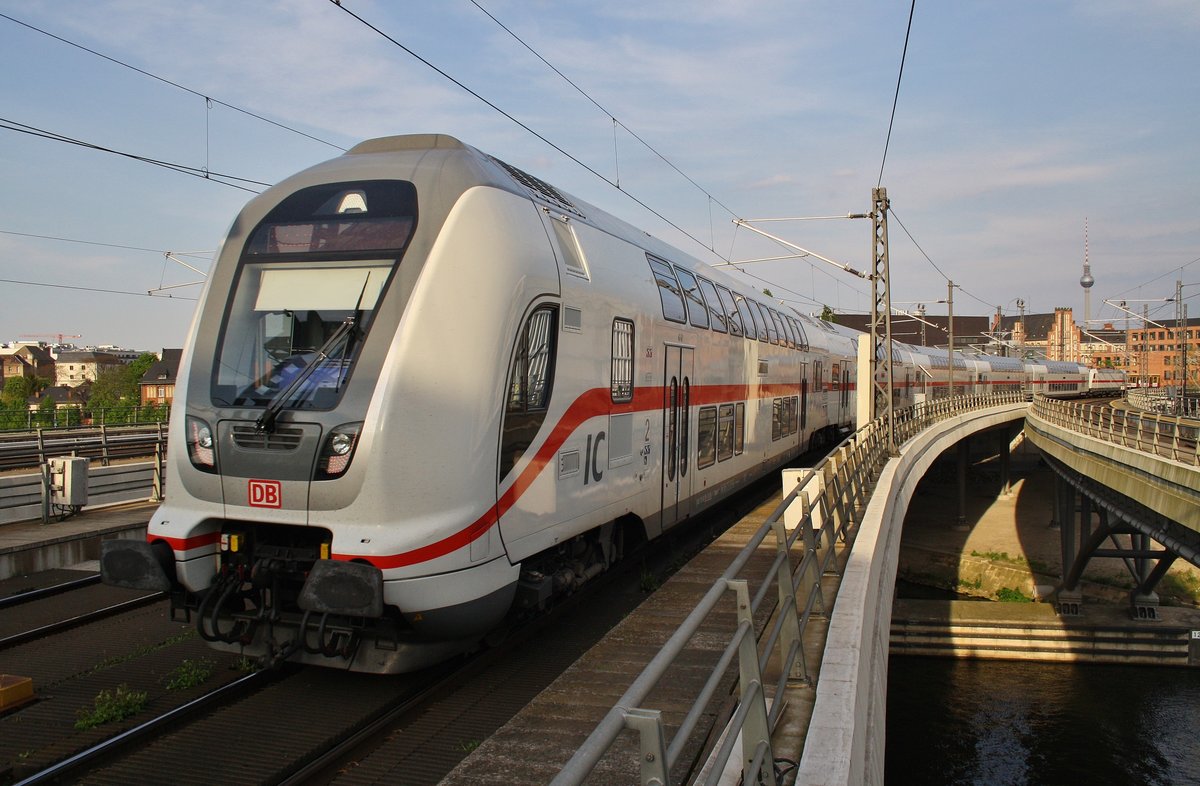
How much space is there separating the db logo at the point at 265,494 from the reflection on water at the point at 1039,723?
19.8m

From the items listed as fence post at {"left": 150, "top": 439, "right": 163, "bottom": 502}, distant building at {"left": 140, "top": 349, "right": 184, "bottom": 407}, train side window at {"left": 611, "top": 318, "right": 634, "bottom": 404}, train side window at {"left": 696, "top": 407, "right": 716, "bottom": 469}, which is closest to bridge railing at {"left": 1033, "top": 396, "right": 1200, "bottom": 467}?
train side window at {"left": 696, "top": 407, "right": 716, "bottom": 469}

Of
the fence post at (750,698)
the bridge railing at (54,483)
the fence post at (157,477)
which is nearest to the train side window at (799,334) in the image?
the fence post at (157,477)

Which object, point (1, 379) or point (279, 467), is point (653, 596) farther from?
point (1, 379)

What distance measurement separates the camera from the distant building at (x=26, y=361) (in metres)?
134

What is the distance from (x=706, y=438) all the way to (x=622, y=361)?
3.65 metres

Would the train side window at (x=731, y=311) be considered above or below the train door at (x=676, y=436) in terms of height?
above

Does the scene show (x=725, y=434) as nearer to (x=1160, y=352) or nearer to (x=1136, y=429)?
(x=1136, y=429)

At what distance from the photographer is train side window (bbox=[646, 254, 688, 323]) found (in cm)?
1076

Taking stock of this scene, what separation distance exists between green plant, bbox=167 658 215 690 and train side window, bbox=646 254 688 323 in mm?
6069

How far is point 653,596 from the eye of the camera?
834 centimetres

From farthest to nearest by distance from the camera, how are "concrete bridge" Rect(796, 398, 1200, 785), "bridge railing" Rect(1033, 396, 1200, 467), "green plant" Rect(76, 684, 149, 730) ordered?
"bridge railing" Rect(1033, 396, 1200, 467) < "green plant" Rect(76, 684, 149, 730) < "concrete bridge" Rect(796, 398, 1200, 785)

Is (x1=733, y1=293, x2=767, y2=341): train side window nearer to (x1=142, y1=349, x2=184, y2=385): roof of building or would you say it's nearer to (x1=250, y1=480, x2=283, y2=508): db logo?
(x1=250, y1=480, x2=283, y2=508): db logo

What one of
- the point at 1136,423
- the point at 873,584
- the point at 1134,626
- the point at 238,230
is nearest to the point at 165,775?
the point at 238,230

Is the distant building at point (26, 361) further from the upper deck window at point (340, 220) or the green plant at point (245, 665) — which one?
the upper deck window at point (340, 220)
